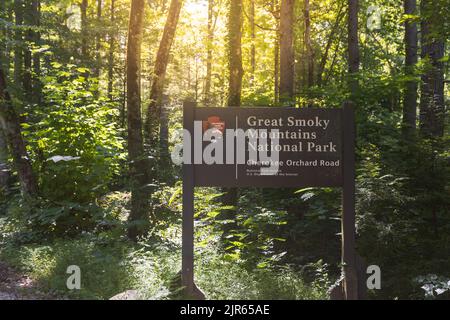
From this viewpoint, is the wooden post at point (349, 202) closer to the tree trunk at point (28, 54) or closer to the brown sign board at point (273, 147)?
the brown sign board at point (273, 147)

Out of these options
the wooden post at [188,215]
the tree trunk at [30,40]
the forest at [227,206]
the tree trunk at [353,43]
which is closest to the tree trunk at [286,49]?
the forest at [227,206]

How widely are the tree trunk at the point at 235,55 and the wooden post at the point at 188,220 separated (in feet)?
18.0

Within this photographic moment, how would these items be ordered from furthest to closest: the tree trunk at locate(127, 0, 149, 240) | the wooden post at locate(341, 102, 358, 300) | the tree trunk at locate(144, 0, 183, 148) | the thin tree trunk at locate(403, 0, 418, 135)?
the thin tree trunk at locate(403, 0, 418, 135)
the tree trunk at locate(144, 0, 183, 148)
the tree trunk at locate(127, 0, 149, 240)
the wooden post at locate(341, 102, 358, 300)

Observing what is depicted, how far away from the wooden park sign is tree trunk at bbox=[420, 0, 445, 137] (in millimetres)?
3660

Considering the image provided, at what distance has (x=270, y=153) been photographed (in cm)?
690

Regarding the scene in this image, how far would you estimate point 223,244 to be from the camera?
10.0 meters

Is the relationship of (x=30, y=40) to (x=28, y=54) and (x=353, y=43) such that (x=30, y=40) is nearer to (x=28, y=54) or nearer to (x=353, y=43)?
(x=28, y=54)

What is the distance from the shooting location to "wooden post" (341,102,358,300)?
270 inches

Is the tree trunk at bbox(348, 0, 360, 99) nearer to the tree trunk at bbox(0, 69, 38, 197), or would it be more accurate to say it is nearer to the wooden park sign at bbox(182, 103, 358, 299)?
the wooden park sign at bbox(182, 103, 358, 299)

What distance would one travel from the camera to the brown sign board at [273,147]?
22.4ft

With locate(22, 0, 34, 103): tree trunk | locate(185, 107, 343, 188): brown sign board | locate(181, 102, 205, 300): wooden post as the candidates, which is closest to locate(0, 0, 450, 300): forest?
locate(181, 102, 205, 300): wooden post

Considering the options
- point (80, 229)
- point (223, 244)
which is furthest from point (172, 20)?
point (223, 244)
